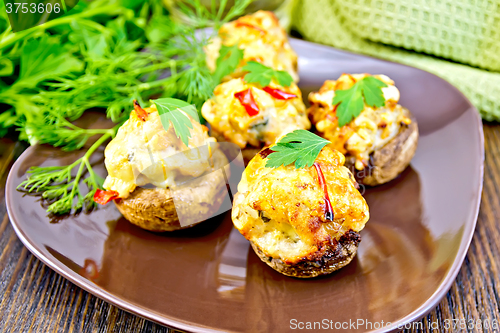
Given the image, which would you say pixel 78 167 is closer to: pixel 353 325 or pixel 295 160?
pixel 295 160

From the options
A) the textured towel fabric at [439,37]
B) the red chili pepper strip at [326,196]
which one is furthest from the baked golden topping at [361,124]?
Result: the textured towel fabric at [439,37]

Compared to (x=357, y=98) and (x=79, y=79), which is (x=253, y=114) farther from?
(x=79, y=79)

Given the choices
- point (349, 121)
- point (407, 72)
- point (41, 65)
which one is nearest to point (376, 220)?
point (349, 121)

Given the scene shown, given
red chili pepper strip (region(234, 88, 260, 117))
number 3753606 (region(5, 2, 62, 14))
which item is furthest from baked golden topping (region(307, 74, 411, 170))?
number 3753606 (region(5, 2, 62, 14))

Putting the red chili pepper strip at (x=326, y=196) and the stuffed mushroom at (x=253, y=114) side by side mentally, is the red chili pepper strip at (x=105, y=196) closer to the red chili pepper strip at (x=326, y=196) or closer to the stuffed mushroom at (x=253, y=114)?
the stuffed mushroom at (x=253, y=114)

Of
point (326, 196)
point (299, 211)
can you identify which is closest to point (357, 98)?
point (326, 196)

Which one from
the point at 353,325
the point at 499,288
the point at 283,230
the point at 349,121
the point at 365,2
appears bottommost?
the point at 499,288
